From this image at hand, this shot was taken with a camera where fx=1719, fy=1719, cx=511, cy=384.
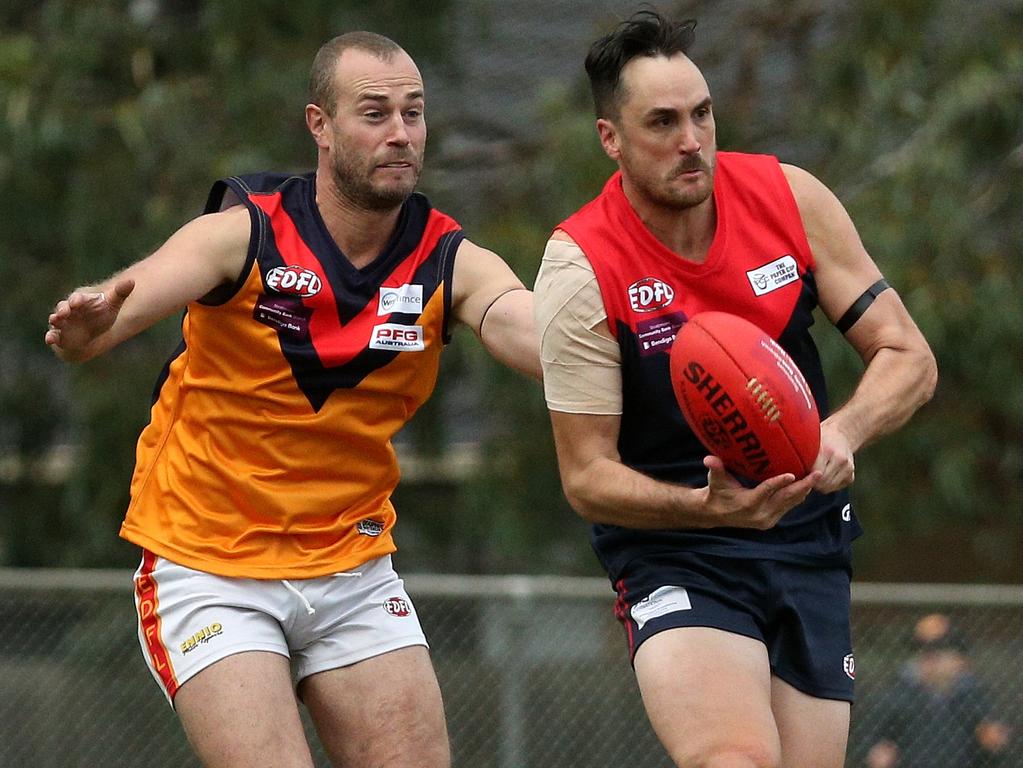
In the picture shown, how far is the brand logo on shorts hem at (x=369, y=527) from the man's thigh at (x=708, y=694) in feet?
3.12

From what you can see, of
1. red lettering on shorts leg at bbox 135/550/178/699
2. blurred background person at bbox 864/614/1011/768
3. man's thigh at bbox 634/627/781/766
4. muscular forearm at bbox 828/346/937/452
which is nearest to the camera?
man's thigh at bbox 634/627/781/766

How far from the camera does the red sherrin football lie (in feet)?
13.7

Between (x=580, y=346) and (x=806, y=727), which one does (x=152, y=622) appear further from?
(x=806, y=727)

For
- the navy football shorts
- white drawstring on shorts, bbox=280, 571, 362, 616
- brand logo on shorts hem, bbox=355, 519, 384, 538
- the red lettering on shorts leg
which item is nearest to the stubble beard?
the navy football shorts

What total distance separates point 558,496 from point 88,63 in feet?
13.1

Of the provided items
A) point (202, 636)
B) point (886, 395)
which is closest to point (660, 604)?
point (886, 395)

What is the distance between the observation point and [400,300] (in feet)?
16.5

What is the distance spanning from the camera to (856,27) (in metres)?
10.6

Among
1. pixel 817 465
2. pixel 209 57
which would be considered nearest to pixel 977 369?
pixel 209 57

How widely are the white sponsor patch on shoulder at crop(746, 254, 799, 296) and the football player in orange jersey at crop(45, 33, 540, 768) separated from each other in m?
0.69

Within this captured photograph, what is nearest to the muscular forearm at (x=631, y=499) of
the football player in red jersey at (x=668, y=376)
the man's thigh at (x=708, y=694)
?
the football player in red jersey at (x=668, y=376)

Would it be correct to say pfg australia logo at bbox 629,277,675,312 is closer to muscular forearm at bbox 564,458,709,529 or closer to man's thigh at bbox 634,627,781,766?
muscular forearm at bbox 564,458,709,529

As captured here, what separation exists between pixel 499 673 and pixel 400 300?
3.12m

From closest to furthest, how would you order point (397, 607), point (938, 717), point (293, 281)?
1. point (293, 281)
2. point (397, 607)
3. point (938, 717)
